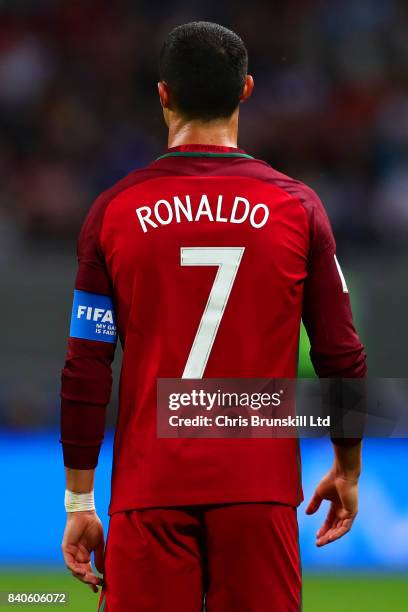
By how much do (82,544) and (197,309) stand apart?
1.93 ft

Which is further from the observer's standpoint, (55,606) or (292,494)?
(55,606)

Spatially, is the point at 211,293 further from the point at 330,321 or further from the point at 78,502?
the point at 78,502

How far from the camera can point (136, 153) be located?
10.1 metres

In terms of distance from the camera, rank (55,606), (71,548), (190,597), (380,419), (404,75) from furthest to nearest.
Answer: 1. (404,75)
2. (55,606)
3. (380,419)
4. (71,548)
5. (190,597)

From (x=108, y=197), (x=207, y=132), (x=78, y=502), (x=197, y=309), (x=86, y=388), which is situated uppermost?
(x=207, y=132)

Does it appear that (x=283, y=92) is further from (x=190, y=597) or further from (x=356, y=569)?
(x=190, y=597)

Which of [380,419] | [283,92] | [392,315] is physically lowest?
[380,419]

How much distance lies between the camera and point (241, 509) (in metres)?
2.42

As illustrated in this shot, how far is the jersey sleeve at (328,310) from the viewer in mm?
2541

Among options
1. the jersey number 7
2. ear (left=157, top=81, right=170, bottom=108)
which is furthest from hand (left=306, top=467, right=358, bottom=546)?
ear (left=157, top=81, right=170, bottom=108)

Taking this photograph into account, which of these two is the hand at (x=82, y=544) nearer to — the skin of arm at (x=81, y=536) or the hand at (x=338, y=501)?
the skin of arm at (x=81, y=536)

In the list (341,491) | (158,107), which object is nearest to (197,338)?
(341,491)

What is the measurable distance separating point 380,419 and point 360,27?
28.5 feet

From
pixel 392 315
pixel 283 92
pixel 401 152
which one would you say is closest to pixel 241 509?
pixel 392 315
